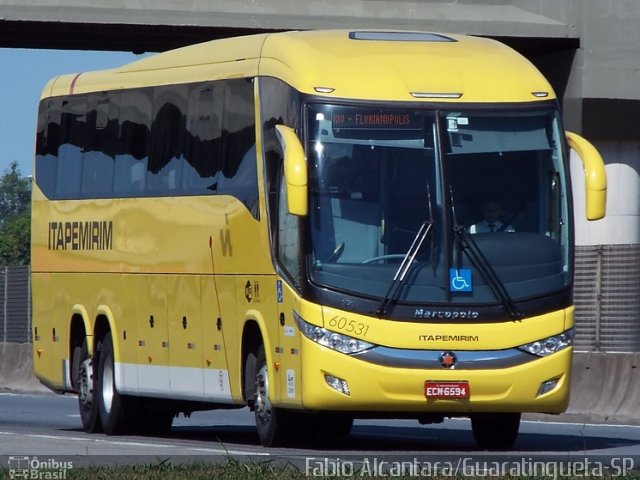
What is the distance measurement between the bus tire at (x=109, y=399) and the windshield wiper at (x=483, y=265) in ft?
18.2

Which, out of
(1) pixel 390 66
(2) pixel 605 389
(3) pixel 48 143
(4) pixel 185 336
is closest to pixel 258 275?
(4) pixel 185 336

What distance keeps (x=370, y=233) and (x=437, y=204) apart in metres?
0.65

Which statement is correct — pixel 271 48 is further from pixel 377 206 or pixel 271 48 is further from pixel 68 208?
pixel 68 208

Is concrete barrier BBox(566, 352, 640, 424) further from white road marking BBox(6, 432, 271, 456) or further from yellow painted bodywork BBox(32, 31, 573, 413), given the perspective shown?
white road marking BBox(6, 432, 271, 456)

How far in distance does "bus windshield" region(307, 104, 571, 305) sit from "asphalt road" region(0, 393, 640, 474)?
1467 millimetres

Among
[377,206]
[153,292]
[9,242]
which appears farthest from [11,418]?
[9,242]

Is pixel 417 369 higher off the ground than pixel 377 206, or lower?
lower

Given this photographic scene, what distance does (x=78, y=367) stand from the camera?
74.2ft

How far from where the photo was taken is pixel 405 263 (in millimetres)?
16906

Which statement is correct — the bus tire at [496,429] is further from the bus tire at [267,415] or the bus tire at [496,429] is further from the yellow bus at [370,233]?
the bus tire at [267,415]

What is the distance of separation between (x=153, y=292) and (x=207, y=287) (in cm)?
140

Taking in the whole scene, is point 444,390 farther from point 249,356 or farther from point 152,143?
point 152,143
